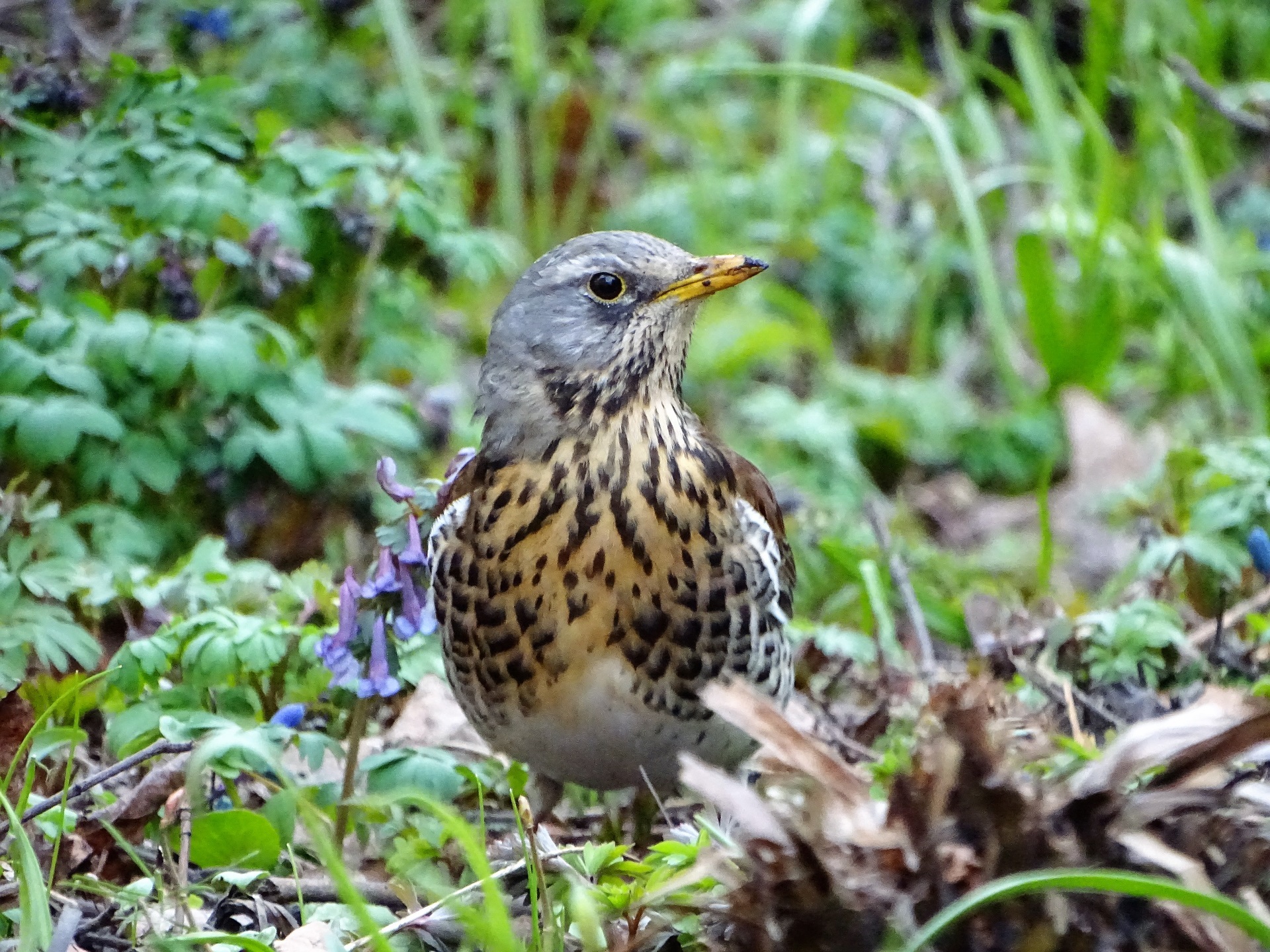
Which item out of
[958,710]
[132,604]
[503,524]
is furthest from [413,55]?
[958,710]

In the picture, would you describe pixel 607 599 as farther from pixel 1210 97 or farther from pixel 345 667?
pixel 1210 97

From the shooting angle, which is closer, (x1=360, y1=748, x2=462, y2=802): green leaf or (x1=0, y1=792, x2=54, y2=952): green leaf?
(x1=0, y1=792, x2=54, y2=952): green leaf

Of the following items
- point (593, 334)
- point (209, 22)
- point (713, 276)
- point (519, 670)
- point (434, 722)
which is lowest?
point (434, 722)

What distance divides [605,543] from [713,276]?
2.15 feet

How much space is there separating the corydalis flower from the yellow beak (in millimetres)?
947

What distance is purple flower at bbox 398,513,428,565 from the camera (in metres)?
3.22

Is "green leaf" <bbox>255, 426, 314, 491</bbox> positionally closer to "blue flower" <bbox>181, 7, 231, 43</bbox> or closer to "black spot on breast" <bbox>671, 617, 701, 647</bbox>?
"black spot on breast" <bbox>671, 617, 701, 647</bbox>

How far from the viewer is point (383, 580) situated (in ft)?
10.5

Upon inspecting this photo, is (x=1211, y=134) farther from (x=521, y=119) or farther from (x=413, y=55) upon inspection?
(x=413, y=55)

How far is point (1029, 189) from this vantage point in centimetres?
851

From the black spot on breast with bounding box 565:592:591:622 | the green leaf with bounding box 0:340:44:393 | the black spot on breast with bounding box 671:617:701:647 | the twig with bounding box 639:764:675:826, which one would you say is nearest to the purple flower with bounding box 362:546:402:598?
the black spot on breast with bounding box 565:592:591:622

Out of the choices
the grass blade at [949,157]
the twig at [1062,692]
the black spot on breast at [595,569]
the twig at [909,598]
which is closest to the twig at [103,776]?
the black spot on breast at [595,569]

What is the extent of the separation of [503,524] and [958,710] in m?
1.32

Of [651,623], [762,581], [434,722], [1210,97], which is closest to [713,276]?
[762,581]
